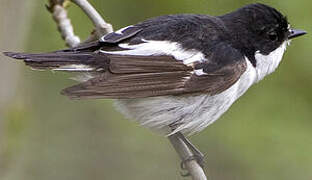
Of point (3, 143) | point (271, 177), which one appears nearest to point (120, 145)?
point (271, 177)

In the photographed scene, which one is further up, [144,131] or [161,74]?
[144,131]

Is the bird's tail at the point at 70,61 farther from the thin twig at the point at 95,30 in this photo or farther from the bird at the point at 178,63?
the thin twig at the point at 95,30

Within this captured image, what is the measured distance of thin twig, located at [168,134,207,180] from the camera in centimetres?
333

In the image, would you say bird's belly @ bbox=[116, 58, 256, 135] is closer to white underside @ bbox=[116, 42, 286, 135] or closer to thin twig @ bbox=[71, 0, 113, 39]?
white underside @ bbox=[116, 42, 286, 135]

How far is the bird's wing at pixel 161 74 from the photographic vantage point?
3221 mm

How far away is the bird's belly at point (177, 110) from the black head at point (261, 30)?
36 centimetres

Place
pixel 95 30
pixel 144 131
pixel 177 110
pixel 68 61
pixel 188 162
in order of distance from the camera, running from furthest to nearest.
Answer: pixel 144 131, pixel 95 30, pixel 177 110, pixel 188 162, pixel 68 61

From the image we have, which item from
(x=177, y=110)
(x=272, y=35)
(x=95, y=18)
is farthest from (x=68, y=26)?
(x=272, y=35)

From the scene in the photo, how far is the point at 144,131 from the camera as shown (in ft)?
17.1

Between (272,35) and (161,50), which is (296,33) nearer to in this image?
(272,35)

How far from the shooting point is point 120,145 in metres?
5.22

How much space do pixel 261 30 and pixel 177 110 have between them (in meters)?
0.83

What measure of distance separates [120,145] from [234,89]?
5.74 ft

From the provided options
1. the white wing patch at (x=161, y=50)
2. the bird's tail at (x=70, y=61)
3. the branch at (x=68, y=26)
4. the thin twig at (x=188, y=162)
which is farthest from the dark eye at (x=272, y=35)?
the bird's tail at (x=70, y=61)
